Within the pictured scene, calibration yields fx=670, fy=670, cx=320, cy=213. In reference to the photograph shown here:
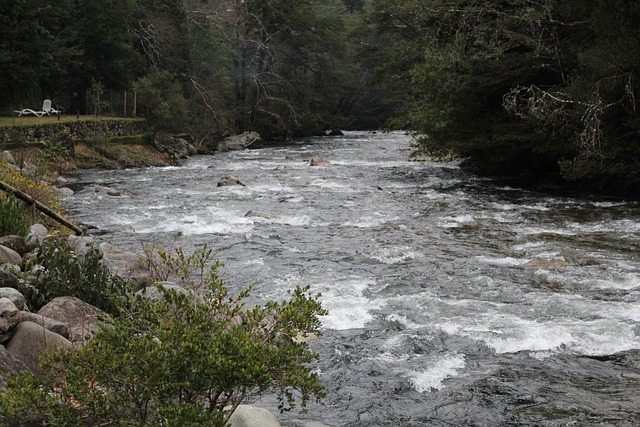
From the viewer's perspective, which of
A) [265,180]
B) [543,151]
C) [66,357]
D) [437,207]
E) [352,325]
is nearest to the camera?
[66,357]

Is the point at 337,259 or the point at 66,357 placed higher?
the point at 66,357

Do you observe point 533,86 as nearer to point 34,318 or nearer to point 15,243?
point 15,243

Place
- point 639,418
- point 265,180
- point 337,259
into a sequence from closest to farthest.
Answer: point 639,418 < point 337,259 < point 265,180

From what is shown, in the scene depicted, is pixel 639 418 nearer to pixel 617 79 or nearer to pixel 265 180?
pixel 617 79

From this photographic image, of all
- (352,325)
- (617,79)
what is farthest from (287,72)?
(352,325)

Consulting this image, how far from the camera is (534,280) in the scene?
10359 millimetres

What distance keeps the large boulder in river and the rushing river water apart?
17.6 m

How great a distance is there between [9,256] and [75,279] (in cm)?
113

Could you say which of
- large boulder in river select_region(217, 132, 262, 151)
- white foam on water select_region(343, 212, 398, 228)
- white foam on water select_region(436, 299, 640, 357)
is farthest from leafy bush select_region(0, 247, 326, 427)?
large boulder in river select_region(217, 132, 262, 151)

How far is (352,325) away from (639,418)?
364 centimetres

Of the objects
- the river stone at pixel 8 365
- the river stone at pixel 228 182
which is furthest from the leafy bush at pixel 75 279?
the river stone at pixel 228 182

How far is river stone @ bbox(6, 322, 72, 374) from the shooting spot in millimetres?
5695

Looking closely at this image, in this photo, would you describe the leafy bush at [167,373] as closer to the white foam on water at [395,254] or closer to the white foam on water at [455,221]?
the white foam on water at [395,254]

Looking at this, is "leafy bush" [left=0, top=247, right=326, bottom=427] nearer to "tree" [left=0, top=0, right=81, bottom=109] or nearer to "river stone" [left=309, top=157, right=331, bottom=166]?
"river stone" [left=309, top=157, right=331, bottom=166]
